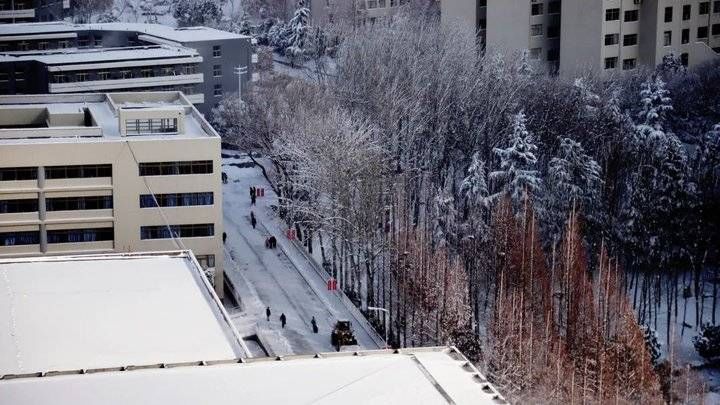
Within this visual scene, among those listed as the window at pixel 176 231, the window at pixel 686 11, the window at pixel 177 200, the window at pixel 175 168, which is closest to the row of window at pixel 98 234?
the window at pixel 176 231

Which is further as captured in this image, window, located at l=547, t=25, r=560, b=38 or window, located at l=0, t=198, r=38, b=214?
window, located at l=547, t=25, r=560, b=38

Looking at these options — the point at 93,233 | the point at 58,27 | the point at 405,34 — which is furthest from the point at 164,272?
the point at 58,27

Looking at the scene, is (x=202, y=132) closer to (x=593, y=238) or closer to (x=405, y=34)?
(x=593, y=238)

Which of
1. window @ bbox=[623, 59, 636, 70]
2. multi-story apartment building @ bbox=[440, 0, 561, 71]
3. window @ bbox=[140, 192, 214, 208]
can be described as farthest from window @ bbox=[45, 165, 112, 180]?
window @ bbox=[623, 59, 636, 70]

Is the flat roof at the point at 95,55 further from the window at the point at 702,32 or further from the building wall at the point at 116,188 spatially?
the window at the point at 702,32

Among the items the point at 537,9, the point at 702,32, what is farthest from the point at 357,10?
the point at 702,32

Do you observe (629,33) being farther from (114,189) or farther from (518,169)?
(114,189)

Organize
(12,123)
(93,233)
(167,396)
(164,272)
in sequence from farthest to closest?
1. (12,123)
2. (93,233)
3. (164,272)
4. (167,396)

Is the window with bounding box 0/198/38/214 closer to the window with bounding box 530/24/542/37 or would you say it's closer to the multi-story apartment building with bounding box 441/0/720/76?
the multi-story apartment building with bounding box 441/0/720/76
